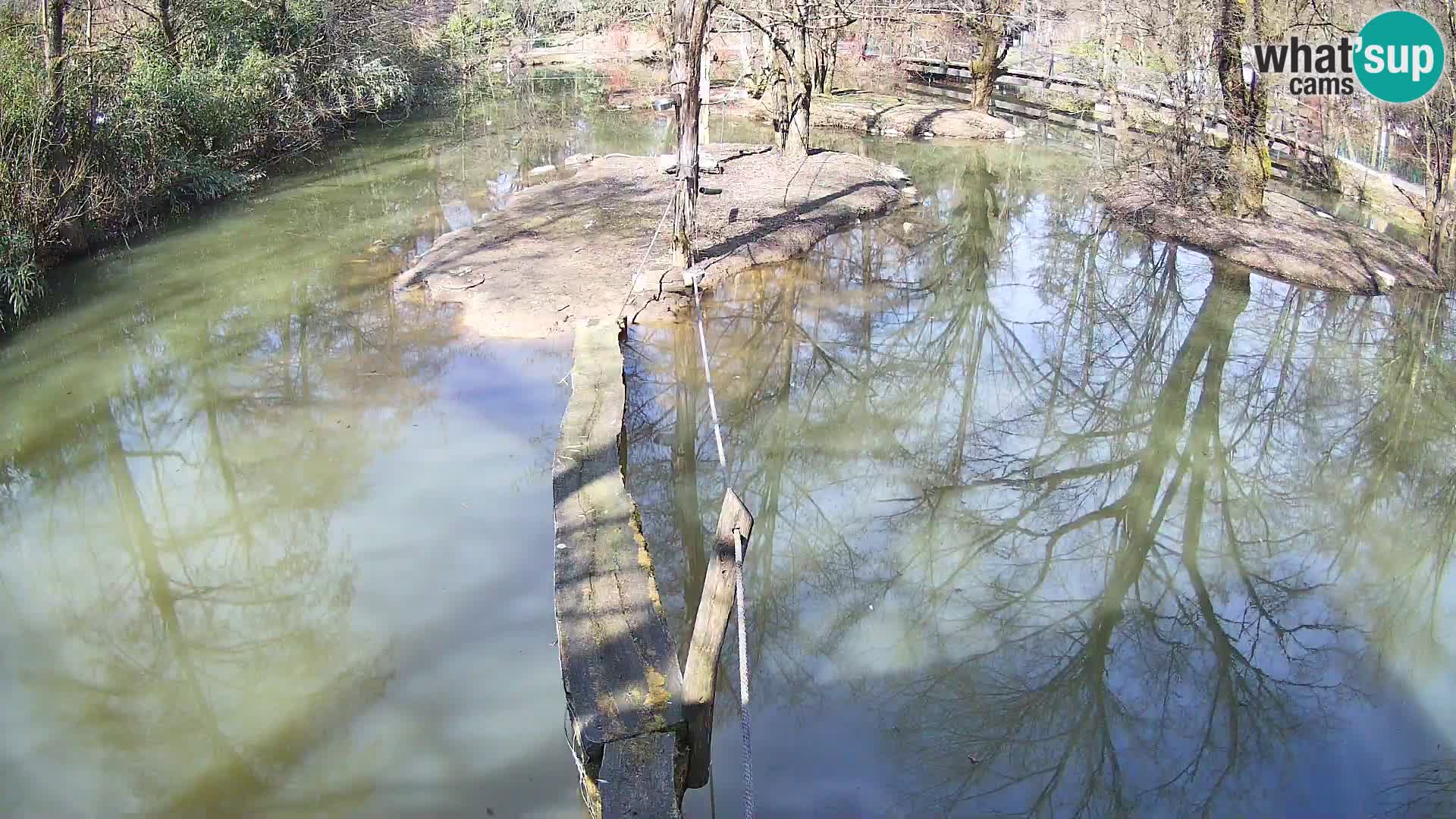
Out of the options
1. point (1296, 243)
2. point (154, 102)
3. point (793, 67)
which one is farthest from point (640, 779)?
point (793, 67)

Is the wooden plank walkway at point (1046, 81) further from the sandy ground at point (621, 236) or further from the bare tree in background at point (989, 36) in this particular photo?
the sandy ground at point (621, 236)

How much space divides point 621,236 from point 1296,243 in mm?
7357

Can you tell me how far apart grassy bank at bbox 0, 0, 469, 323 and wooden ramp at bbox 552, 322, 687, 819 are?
653 cm

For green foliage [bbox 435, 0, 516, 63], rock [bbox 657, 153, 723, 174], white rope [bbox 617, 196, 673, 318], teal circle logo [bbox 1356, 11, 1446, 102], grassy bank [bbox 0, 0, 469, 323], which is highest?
green foliage [bbox 435, 0, 516, 63]

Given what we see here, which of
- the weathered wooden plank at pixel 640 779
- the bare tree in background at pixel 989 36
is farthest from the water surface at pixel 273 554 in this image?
the bare tree in background at pixel 989 36

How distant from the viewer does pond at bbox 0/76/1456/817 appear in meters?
4.30

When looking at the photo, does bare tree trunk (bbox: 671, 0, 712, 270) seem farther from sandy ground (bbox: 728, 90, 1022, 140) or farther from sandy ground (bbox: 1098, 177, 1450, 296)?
sandy ground (bbox: 728, 90, 1022, 140)

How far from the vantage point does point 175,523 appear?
19.9 feet

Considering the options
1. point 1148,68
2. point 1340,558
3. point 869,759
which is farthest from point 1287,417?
point 1148,68

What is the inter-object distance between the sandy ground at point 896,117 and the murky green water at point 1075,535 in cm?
853

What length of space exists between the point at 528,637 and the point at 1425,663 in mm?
4429

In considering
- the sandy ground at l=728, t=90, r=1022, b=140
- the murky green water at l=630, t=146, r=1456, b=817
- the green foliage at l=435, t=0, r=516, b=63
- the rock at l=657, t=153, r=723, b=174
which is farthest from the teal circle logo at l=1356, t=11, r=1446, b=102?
the green foliage at l=435, t=0, r=516, b=63

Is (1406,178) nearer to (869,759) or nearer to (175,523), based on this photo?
(869,759)

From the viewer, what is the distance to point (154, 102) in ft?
39.2
